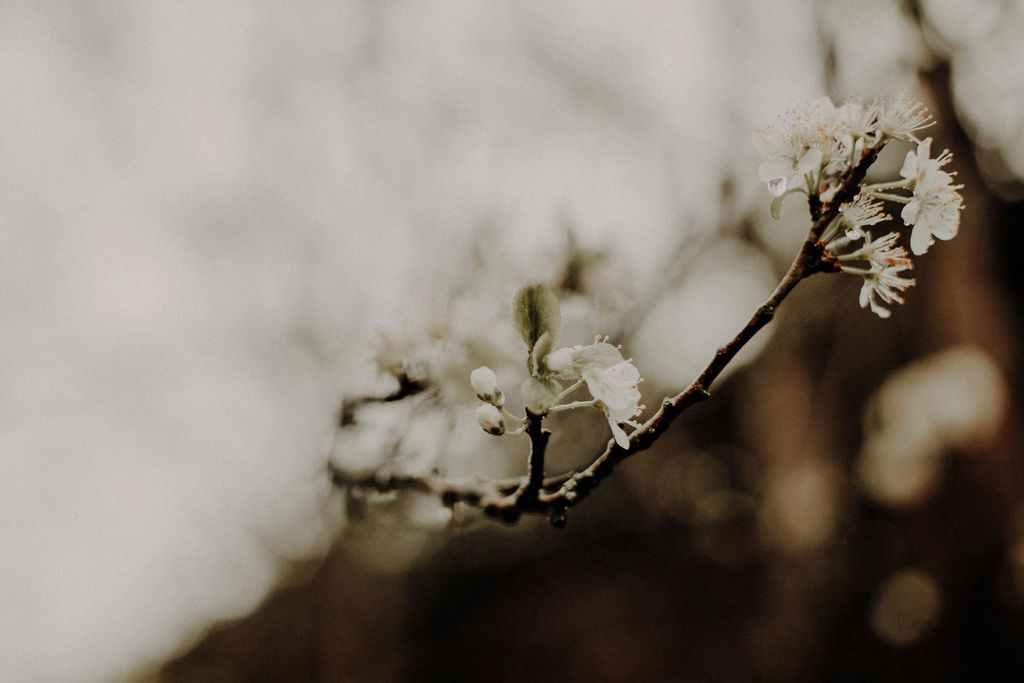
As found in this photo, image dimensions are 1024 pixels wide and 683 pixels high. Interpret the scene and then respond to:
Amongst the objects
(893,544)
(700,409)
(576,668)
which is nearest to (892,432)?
(893,544)

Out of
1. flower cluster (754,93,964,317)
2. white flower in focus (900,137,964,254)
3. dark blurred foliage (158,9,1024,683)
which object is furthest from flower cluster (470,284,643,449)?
dark blurred foliage (158,9,1024,683)

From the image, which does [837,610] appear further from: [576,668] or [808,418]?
[576,668]

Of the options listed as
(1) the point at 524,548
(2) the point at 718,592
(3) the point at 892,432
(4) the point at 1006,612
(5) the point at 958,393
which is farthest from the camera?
(1) the point at 524,548

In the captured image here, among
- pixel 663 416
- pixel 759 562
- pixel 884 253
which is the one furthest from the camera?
pixel 759 562

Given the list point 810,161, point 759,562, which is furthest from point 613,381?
point 759,562

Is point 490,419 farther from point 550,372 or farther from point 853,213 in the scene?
point 853,213

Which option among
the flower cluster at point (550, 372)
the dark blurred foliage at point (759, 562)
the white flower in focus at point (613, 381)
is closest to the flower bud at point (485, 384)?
the flower cluster at point (550, 372)
